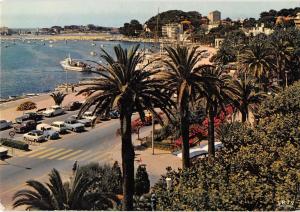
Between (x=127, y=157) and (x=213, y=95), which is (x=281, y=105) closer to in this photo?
(x=213, y=95)

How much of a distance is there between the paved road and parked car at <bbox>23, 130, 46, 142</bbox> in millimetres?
772

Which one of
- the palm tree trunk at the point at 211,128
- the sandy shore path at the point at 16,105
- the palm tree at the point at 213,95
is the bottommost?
the sandy shore path at the point at 16,105

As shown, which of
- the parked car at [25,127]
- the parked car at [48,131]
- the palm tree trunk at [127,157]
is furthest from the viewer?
the parked car at [25,127]

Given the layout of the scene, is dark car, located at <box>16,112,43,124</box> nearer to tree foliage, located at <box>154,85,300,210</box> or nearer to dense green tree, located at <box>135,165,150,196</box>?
dense green tree, located at <box>135,165,150,196</box>

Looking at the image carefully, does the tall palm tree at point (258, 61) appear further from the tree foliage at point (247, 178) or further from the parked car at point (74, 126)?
the tree foliage at point (247, 178)

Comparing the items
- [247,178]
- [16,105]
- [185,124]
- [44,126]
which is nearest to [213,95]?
[185,124]

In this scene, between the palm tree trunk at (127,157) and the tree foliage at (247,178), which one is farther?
the palm tree trunk at (127,157)

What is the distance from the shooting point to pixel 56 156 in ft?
106

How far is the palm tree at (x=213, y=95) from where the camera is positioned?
23.4m

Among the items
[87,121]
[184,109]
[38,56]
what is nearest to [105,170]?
[184,109]

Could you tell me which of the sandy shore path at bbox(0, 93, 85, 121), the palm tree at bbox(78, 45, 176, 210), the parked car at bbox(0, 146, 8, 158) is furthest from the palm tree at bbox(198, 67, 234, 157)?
the sandy shore path at bbox(0, 93, 85, 121)

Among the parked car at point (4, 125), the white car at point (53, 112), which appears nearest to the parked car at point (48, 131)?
the parked car at point (4, 125)

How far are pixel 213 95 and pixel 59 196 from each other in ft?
40.0

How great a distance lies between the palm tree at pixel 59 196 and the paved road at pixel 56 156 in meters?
9.18
